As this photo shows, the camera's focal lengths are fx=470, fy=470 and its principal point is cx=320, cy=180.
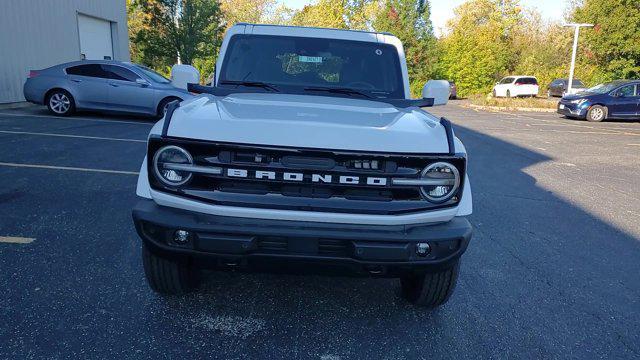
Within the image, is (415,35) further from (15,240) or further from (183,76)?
(15,240)

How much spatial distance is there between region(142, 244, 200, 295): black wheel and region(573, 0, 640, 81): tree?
29861 mm

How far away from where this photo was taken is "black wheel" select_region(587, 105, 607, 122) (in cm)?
1838

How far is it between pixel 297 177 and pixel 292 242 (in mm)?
335

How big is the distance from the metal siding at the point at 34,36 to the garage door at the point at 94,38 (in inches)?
18.0

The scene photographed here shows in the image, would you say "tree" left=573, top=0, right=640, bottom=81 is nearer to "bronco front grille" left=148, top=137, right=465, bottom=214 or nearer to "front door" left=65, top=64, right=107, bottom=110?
"front door" left=65, top=64, right=107, bottom=110

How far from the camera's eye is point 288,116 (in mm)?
2695

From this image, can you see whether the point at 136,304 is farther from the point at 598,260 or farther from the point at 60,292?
the point at 598,260

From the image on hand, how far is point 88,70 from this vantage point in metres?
12.1

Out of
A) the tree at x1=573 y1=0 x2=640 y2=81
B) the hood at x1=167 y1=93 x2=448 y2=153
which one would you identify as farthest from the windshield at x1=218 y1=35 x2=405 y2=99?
the tree at x1=573 y1=0 x2=640 y2=81

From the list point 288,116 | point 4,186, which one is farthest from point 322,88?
point 4,186

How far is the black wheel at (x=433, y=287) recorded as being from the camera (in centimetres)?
292

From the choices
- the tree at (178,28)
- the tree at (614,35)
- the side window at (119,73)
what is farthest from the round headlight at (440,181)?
the tree at (614,35)

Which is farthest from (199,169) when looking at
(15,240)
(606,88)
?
(606,88)

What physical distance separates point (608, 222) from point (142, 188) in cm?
521
